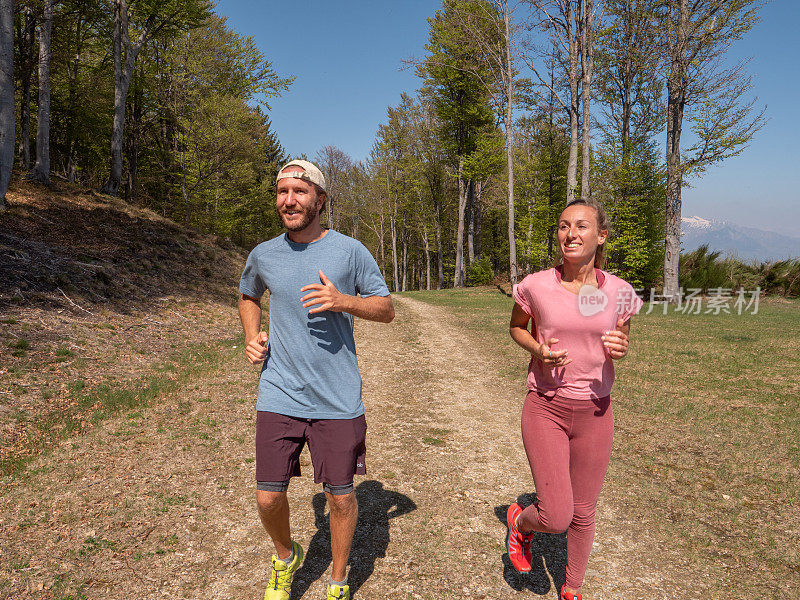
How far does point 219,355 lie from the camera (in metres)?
8.66

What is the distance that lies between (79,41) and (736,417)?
1157 inches

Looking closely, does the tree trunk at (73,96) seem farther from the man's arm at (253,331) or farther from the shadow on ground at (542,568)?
the shadow on ground at (542,568)

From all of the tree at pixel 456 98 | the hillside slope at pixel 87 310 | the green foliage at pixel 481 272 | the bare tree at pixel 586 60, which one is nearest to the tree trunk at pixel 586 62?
the bare tree at pixel 586 60

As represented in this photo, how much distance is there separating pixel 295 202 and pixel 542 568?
305 centimetres

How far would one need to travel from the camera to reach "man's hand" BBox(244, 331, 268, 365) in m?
2.62

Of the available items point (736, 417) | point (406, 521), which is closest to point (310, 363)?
point (406, 521)

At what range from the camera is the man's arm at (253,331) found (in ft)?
8.62

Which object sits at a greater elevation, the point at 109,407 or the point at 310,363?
the point at 310,363

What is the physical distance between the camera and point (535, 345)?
2654 millimetres

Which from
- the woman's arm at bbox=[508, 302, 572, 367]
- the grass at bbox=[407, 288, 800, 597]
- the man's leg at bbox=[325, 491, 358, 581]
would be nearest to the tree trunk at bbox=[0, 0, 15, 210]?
the grass at bbox=[407, 288, 800, 597]

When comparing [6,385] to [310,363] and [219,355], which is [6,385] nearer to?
[219,355]

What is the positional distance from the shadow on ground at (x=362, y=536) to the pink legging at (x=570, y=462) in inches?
51.9

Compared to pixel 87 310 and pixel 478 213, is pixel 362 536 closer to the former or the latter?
pixel 87 310

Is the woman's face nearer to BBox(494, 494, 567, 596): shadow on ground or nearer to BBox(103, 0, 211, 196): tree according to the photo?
BBox(494, 494, 567, 596): shadow on ground
